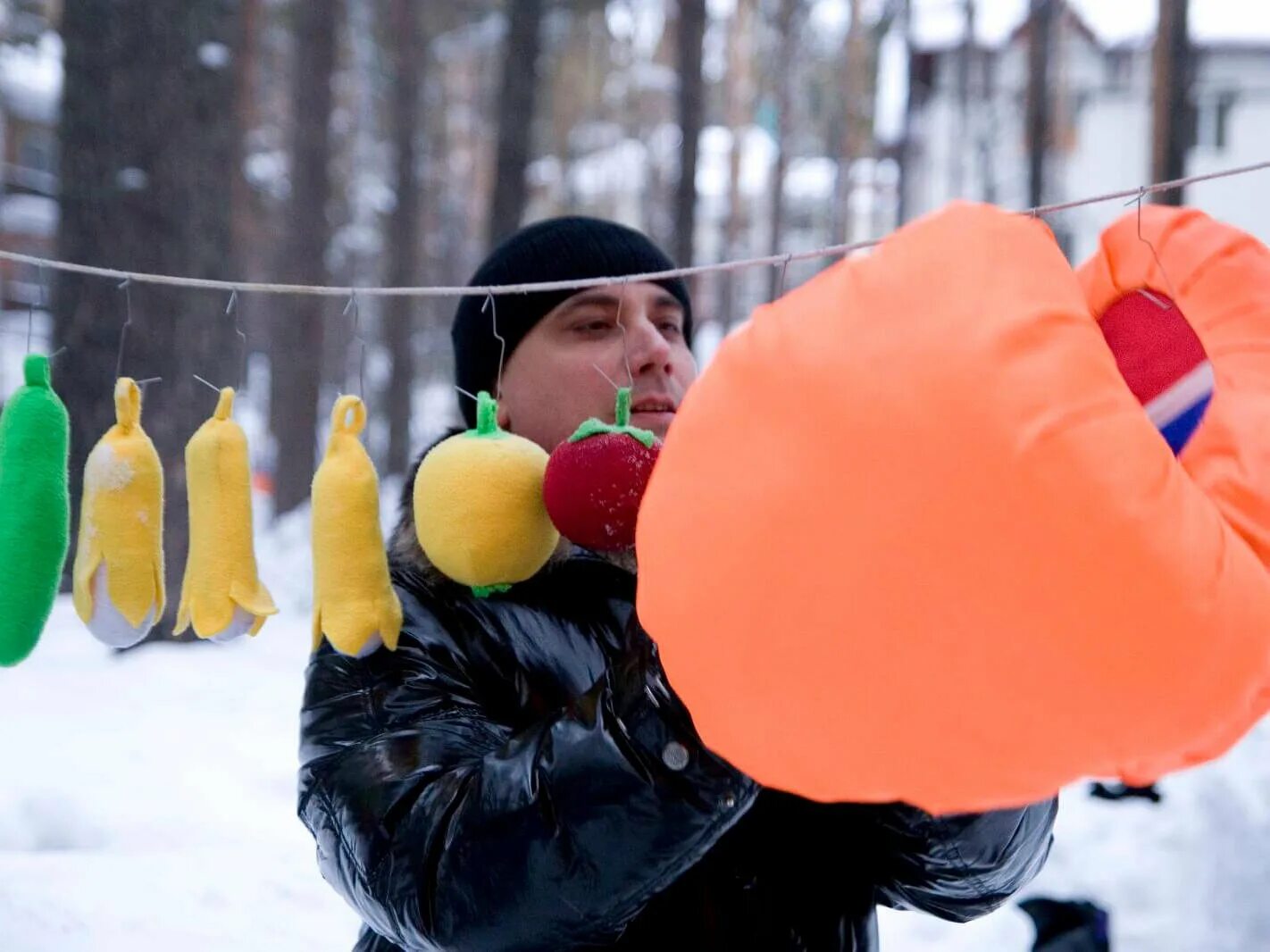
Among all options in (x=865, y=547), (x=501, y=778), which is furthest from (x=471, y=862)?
(x=865, y=547)

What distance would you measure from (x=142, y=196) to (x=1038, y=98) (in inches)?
397

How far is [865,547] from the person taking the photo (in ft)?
2.10

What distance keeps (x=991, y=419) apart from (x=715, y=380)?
0.19 metres

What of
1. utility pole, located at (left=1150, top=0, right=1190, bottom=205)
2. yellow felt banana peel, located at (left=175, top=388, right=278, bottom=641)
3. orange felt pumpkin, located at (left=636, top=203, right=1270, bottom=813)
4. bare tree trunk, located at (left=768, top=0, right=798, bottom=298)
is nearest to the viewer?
orange felt pumpkin, located at (left=636, top=203, right=1270, bottom=813)

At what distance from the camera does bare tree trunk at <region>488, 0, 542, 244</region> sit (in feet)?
24.4

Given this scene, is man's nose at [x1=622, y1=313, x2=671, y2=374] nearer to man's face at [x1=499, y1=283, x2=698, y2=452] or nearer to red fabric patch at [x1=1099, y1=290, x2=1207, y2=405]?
man's face at [x1=499, y1=283, x2=698, y2=452]

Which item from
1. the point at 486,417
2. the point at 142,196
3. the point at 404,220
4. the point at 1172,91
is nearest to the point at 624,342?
the point at 486,417

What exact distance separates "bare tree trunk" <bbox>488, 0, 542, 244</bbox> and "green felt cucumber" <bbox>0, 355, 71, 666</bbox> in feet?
20.5

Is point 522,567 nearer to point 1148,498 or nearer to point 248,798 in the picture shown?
point 1148,498

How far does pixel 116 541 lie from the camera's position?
4.03 feet

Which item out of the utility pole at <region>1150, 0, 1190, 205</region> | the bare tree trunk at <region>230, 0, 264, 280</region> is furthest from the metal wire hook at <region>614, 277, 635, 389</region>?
the bare tree trunk at <region>230, 0, 264, 280</region>

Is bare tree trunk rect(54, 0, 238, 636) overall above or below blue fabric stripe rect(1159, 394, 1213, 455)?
above

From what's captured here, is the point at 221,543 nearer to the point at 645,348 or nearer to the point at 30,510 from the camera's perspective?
the point at 30,510

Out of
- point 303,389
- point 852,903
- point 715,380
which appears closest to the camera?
point 715,380
